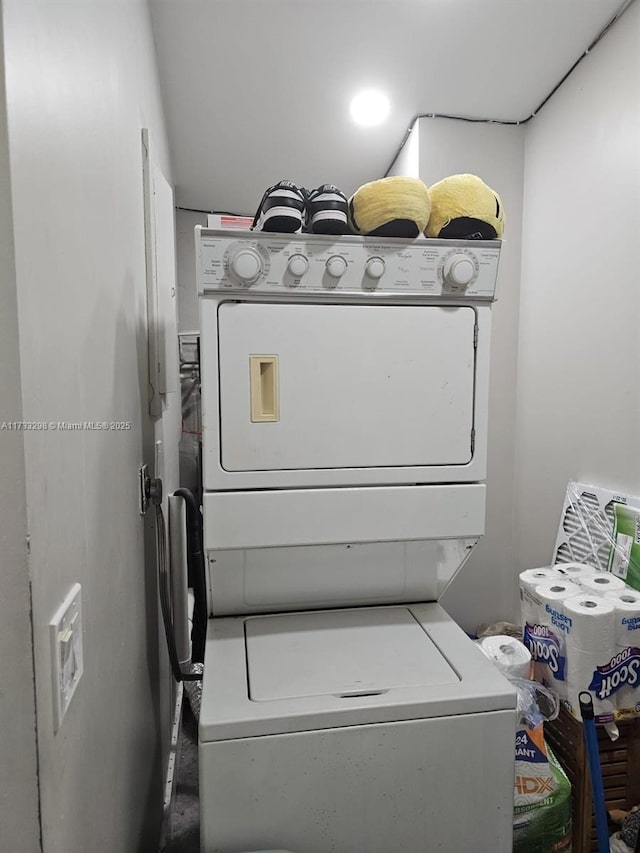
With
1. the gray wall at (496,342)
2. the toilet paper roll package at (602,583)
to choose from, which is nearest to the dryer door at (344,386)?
the toilet paper roll package at (602,583)

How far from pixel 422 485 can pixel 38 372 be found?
3.05 feet

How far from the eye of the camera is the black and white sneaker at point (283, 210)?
1.12 meters

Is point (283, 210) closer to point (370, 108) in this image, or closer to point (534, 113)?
point (370, 108)

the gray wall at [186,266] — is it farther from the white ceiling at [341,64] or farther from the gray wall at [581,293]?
the gray wall at [581,293]

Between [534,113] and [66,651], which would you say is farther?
[534,113]

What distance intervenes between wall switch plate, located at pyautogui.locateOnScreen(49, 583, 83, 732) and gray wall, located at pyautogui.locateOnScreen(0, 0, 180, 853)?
0.02m

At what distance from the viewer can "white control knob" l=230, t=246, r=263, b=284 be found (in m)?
1.09

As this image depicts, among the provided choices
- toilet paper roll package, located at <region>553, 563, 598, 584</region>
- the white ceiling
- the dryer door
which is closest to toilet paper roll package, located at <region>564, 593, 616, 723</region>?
toilet paper roll package, located at <region>553, 563, 598, 584</region>

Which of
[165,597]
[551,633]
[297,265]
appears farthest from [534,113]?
[165,597]

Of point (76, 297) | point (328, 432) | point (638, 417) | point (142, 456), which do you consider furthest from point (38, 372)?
point (638, 417)

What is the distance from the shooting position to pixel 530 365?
255 cm

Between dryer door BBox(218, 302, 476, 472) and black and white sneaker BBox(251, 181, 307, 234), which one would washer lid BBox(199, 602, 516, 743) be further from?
black and white sneaker BBox(251, 181, 307, 234)

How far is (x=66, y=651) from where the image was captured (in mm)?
632

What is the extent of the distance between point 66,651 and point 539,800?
164cm
